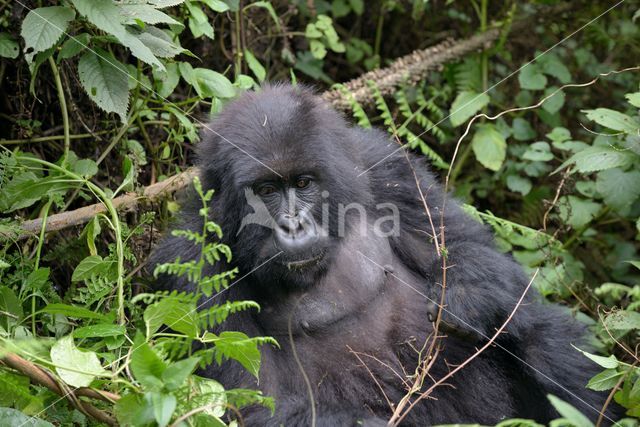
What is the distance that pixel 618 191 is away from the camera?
4375mm

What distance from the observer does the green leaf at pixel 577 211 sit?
15.7 feet

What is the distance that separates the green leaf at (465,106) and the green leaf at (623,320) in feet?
6.43

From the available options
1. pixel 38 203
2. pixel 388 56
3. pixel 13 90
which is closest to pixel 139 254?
pixel 38 203

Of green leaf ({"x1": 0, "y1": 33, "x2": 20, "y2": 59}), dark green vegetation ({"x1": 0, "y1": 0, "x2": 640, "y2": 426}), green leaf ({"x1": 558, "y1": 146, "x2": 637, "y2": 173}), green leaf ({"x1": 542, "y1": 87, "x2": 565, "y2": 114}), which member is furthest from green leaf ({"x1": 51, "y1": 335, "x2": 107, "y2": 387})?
green leaf ({"x1": 542, "y1": 87, "x2": 565, "y2": 114})

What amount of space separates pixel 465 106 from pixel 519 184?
63 centimetres

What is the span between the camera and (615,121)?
13.7ft

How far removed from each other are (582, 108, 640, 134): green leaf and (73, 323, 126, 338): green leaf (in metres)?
2.65

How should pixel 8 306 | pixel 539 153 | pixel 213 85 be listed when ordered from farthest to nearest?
1. pixel 539 153
2. pixel 213 85
3. pixel 8 306

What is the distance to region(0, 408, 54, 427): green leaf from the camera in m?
2.58

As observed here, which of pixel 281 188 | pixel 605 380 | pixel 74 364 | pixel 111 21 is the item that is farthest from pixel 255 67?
pixel 605 380

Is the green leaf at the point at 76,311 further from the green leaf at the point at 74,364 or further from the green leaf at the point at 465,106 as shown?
the green leaf at the point at 465,106

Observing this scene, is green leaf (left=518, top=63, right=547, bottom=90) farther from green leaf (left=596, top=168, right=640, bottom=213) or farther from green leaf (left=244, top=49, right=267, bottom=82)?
green leaf (left=244, top=49, right=267, bottom=82)

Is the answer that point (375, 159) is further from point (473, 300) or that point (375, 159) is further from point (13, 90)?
point (13, 90)

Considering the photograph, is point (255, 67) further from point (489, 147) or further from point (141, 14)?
point (489, 147)
